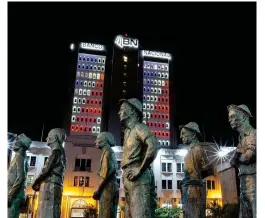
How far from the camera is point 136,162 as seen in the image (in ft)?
19.0

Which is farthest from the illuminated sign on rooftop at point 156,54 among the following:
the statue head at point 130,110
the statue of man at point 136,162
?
the statue of man at point 136,162

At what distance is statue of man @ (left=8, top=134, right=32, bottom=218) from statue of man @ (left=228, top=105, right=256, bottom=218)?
6173 millimetres

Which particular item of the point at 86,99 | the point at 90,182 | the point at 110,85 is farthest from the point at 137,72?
the point at 90,182

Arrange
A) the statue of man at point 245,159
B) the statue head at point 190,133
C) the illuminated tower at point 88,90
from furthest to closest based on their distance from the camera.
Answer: the illuminated tower at point 88,90, the statue head at point 190,133, the statue of man at point 245,159

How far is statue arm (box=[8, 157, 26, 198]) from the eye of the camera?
8141mm

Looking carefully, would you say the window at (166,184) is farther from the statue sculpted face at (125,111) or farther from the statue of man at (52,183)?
the statue sculpted face at (125,111)

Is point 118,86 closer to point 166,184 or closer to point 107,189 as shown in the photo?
point 166,184

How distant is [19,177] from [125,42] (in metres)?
67.4

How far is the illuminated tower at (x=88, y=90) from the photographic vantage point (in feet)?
200

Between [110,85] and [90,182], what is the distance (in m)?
26.6

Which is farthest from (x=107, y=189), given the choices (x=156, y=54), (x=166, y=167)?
(x=156, y=54)

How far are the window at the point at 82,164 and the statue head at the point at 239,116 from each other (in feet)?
145

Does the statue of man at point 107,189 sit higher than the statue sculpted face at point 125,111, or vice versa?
the statue sculpted face at point 125,111

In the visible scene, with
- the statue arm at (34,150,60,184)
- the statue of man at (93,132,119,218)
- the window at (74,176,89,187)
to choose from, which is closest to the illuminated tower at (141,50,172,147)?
the window at (74,176,89,187)
